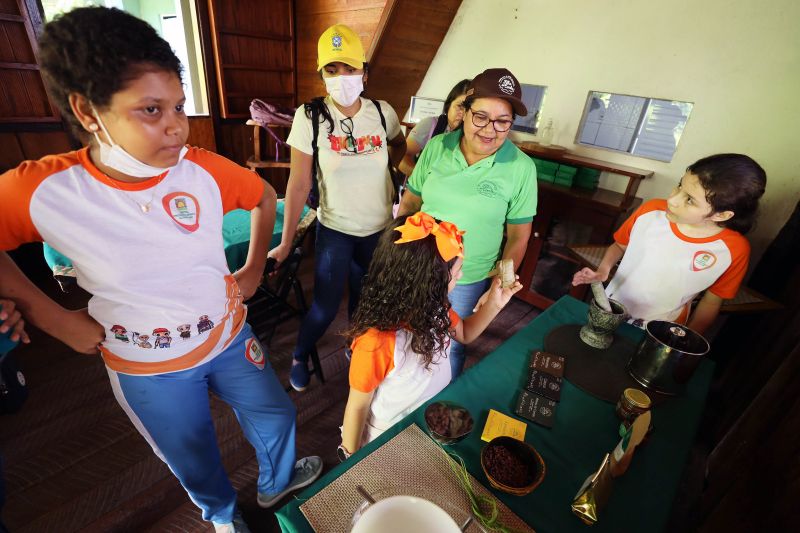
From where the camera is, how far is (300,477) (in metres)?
1.74

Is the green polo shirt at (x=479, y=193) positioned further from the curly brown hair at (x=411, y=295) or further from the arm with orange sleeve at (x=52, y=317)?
the arm with orange sleeve at (x=52, y=317)

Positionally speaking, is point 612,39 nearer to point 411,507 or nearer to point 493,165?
point 493,165

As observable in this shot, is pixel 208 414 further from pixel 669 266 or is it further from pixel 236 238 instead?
pixel 669 266

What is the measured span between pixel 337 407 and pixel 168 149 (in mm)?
1799

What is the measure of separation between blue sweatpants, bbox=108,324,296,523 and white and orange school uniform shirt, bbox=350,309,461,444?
0.38 meters

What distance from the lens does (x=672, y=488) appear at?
91cm

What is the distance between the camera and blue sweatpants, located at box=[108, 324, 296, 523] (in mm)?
1069

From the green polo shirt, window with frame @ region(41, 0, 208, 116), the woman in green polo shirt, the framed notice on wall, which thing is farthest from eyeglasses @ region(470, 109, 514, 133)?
window with frame @ region(41, 0, 208, 116)

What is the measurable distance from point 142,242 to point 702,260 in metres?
2.02

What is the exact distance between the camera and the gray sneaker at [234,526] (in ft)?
4.72

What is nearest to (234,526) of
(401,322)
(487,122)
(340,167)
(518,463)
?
(401,322)

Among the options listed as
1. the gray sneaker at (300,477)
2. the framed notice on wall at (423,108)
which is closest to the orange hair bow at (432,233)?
the gray sneaker at (300,477)

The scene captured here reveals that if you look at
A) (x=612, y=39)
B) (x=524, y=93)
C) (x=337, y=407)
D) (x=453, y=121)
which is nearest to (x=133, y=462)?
(x=337, y=407)

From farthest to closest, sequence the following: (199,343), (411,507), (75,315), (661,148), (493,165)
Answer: (661,148)
(493,165)
(199,343)
(75,315)
(411,507)
